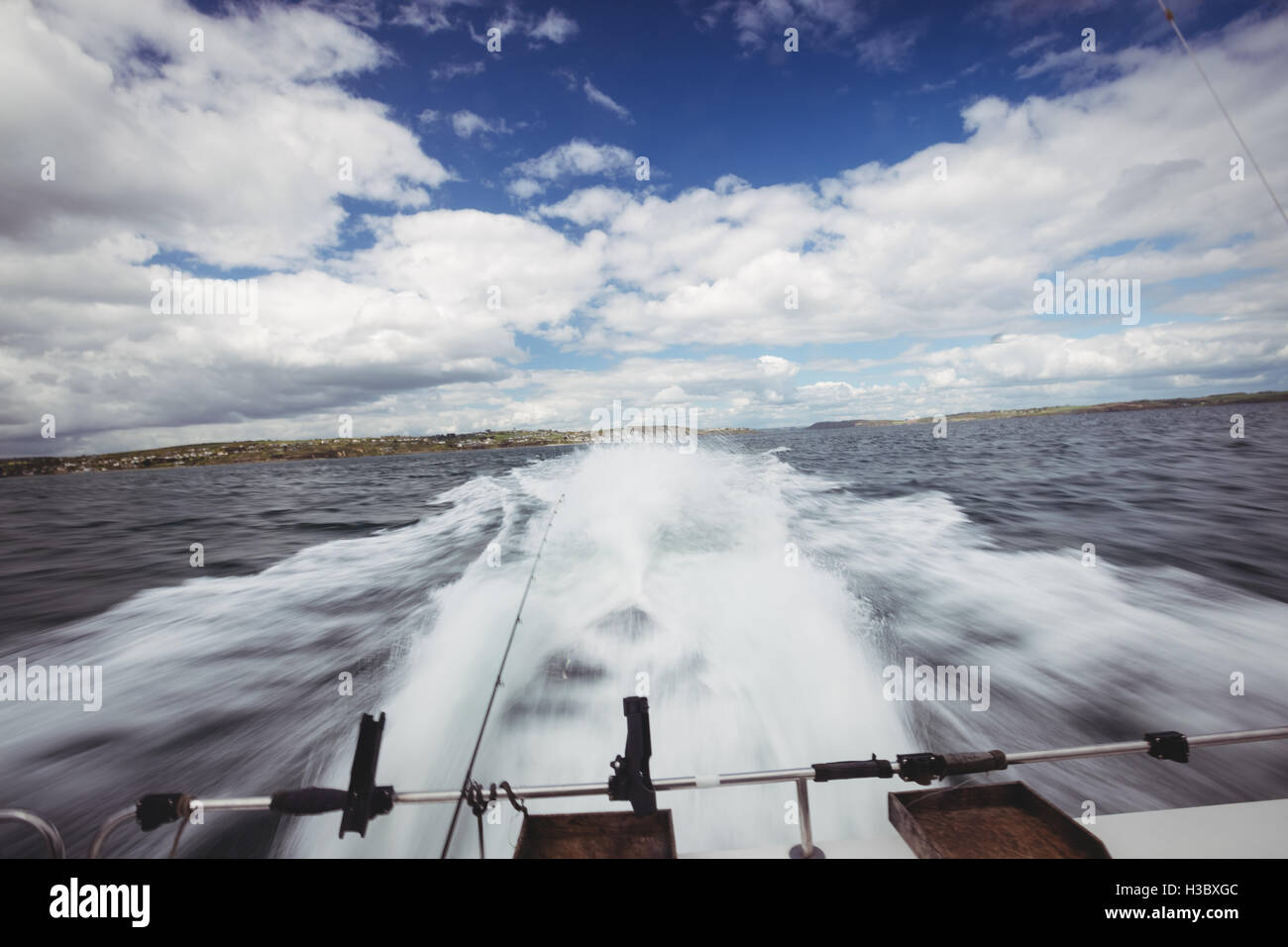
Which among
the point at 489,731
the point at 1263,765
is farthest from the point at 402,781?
the point at 1263,765

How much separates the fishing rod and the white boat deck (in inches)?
15.2

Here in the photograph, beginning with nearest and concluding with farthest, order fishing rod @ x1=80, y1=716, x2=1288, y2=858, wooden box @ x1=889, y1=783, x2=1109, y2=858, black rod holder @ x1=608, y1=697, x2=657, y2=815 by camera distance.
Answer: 1. fishing rod @ x1=80, y1=716, x2=1288, y2=858
2. black rod holder @ x1=608, y1=697, x2=657, y2=815
3. wooden box @ x1=889, y1=783, x2=1109, y2=858

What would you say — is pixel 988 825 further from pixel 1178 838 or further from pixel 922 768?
pixel 1178 838

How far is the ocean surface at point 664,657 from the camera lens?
13.2ft

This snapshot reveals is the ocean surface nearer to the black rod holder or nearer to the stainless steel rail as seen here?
the black rod holder

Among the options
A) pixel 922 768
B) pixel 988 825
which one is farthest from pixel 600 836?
pixel 988 825

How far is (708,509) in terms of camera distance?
13.2 meters

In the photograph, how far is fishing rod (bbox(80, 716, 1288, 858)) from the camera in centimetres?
203
